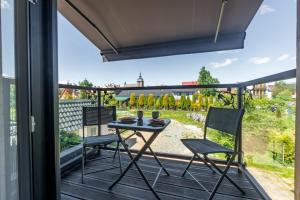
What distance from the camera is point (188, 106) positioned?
281 cm

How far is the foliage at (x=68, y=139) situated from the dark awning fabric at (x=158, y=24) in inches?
87.7

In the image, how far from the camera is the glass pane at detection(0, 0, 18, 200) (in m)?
0.84

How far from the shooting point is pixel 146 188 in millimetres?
1938

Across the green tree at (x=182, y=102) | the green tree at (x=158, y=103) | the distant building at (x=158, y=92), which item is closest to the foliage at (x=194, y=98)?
the distant building at (x=158, y=92)

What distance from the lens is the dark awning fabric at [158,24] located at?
2.95 metres

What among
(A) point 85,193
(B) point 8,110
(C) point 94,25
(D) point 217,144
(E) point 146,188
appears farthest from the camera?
(C) point 94,25

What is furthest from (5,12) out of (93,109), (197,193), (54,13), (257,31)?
(257,31)

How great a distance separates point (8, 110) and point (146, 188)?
62.2 inches

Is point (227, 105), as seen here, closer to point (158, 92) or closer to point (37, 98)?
point (158, 92)

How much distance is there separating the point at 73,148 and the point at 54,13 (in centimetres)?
208

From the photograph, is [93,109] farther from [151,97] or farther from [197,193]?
[197,193]

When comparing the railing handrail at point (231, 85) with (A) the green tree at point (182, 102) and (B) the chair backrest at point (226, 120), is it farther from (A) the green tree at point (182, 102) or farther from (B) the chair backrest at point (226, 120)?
(B) the chair backrest at point (226, 120)

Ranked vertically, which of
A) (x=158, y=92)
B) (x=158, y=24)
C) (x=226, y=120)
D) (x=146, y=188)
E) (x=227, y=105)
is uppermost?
(x=158, y=24)

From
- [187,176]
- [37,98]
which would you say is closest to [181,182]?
[187,176]
